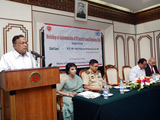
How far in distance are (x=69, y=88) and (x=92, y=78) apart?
0.61m

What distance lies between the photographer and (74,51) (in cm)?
407

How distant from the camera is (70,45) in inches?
157

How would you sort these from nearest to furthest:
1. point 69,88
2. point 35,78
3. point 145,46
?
point 35,78, point 69,88, point 145,46

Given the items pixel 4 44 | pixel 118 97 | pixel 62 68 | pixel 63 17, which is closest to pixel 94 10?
pixel 63 17

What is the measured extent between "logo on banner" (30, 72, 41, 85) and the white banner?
1.75 m

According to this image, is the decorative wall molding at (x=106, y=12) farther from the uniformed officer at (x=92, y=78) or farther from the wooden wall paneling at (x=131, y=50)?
the uniformed officer at (x=92, y=78)

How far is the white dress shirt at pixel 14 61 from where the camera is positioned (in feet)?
6.75

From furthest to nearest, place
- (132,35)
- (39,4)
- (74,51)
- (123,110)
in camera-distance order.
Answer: (132,35) < (74,51) < (39,4) < (123,110)

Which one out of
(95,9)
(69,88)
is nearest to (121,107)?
(69,88)

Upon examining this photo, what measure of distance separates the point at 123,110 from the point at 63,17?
2.78 metres

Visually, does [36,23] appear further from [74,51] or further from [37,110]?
[37,110]

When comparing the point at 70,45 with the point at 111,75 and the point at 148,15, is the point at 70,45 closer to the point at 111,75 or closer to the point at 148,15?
the point at 111,75

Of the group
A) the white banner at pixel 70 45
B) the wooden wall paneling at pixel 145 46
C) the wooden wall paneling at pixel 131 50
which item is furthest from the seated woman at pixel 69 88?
the wooden wall paneling at pixel 145 46

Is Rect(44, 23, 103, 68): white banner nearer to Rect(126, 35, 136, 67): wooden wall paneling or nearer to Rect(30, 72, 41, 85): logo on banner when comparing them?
Rect(126, 35, 136, 67): wooden wall paneling
